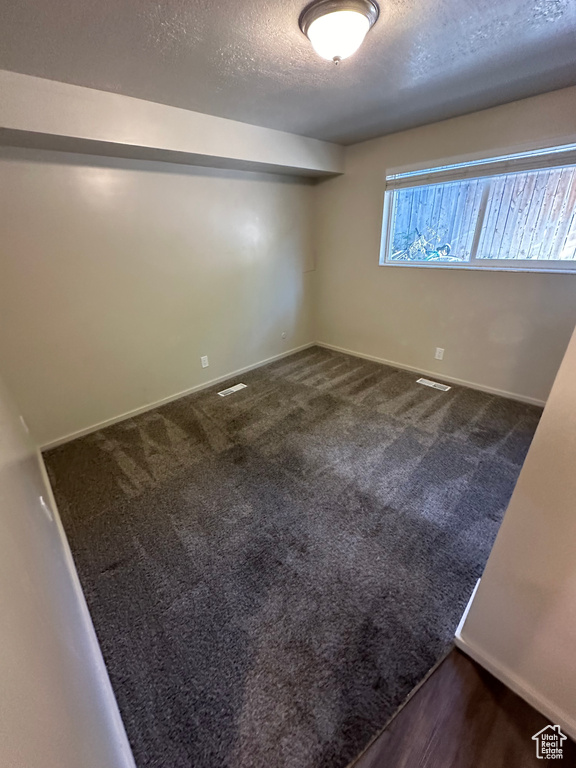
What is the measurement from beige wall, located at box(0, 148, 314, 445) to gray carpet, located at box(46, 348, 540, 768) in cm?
48

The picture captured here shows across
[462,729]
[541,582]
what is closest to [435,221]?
[541,582]

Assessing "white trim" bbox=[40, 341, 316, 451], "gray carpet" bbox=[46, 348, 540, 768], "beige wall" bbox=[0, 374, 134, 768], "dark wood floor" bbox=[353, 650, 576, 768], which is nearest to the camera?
"beige wall" bbox=[0, 374, 134, 768]

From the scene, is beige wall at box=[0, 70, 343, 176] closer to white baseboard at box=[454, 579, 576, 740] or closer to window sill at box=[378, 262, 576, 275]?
window sill at box=[378, 262, 576, 275]

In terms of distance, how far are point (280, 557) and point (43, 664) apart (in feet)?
3.69

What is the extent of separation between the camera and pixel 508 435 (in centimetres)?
241

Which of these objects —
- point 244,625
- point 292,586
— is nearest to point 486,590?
point 292,586

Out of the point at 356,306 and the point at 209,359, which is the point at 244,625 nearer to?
the point at 209,359

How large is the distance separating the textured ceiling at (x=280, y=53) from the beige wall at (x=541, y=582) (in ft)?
5.41

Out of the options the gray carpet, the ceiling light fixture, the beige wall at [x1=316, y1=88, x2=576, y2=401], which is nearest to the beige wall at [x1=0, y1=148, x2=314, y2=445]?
the gray carpet

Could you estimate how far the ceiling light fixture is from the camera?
1.21 meters

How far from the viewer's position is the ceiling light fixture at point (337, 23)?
121 centimetres

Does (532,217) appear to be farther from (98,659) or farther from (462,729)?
(98,659)

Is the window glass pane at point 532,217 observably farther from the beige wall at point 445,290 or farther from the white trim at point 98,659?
the white trim at point 98,659

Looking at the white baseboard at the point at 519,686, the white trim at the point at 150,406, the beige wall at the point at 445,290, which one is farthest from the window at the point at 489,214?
the white baseboard at the point at 519,686
